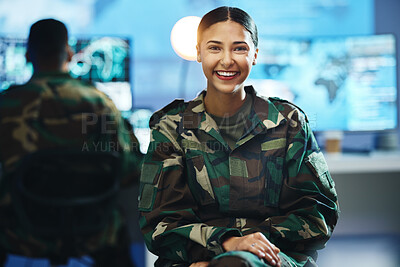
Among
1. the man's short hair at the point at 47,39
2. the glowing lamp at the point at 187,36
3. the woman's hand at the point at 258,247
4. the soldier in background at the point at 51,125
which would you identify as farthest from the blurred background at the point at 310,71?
the woman's hand at the point at 258,247

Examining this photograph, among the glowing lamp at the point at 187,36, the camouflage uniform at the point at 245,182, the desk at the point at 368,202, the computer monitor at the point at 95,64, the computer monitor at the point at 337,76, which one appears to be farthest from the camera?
the desk at the point at 368,202

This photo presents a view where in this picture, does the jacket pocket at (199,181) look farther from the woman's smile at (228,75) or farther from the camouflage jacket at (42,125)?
the camouflage jacket at (42,125)

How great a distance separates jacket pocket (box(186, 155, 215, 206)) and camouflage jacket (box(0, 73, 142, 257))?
14.6 inches

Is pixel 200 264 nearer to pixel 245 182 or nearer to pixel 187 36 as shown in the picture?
pixel 245 182

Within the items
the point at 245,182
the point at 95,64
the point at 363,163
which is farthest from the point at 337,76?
the point at 245,182

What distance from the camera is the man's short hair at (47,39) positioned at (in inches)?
60.4

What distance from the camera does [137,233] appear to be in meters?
1.67

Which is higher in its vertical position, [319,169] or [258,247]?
[319,169]

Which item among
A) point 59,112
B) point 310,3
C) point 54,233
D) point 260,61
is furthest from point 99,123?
point 310,3

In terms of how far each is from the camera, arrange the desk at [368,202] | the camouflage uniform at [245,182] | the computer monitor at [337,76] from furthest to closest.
Answer: the desk at [368,202], the computer monitor at [337,76], the camouflage uniform at [245,182]

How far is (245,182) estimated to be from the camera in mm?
1216

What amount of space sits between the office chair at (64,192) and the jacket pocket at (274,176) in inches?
20.6

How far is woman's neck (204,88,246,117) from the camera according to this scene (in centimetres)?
125

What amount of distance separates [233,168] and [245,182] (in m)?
0.05
